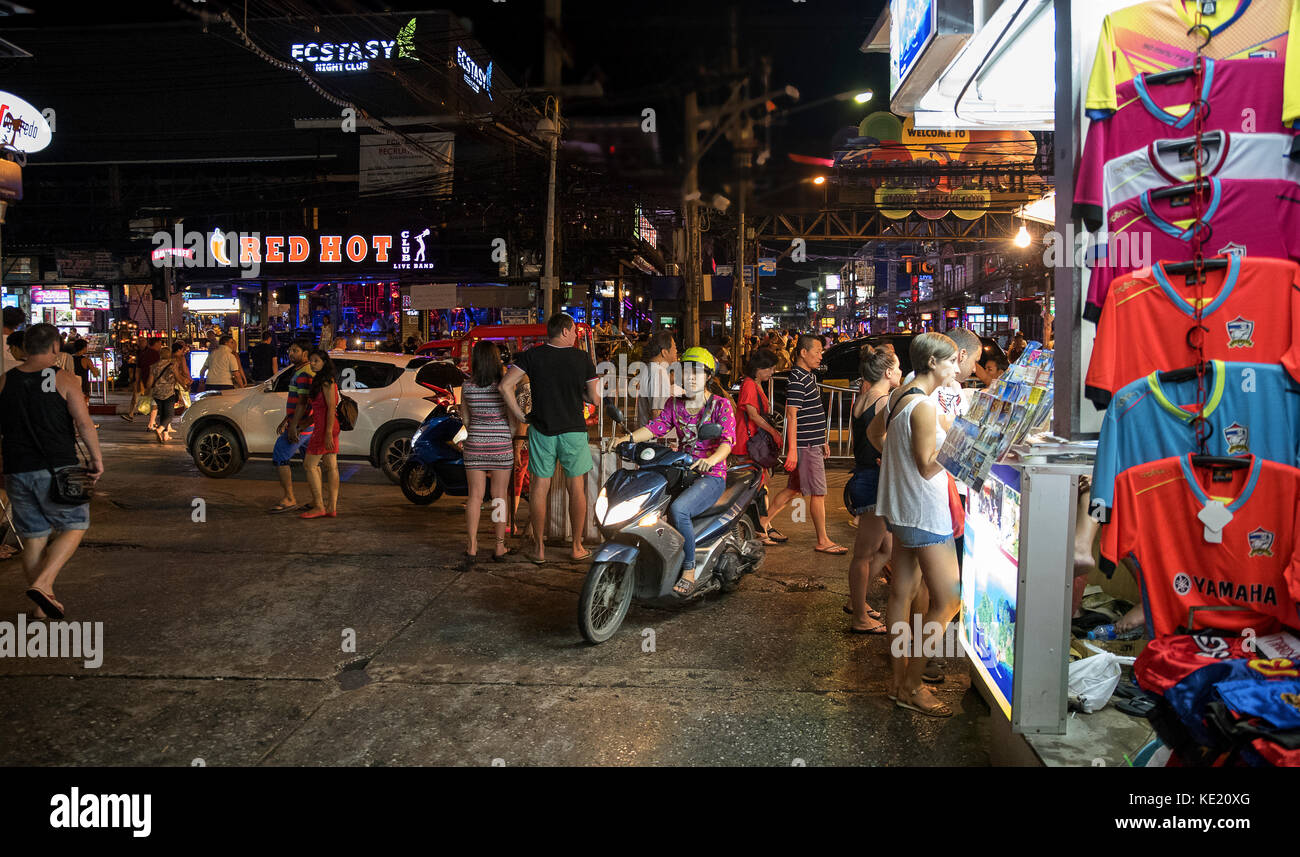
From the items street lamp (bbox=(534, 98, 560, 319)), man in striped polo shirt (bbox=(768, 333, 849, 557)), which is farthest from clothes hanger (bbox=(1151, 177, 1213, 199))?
street lamp (bbox=(534, 98, 560, 319))

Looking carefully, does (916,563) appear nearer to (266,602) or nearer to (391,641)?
(391,641)

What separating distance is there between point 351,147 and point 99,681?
33680 millimetres

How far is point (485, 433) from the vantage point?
7418 mm

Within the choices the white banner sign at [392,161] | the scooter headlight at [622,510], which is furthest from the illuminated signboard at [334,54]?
the scooter headlight at [622,510]

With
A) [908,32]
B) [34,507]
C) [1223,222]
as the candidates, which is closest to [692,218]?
[908,32]

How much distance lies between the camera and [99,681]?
478cm

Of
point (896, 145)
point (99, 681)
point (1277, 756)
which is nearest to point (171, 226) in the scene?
point (896, 145)

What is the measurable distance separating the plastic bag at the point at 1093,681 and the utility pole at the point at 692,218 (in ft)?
46.7

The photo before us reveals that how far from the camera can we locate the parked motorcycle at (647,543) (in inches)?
212

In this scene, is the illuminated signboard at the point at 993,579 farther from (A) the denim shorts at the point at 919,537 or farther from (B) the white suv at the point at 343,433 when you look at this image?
(B) the white suv at the point at 343,433

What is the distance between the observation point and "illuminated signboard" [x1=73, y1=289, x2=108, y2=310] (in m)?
A: 31.1

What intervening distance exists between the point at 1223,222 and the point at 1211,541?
43.7 inches

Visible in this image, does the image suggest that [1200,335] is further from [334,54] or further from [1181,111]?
[334,54]

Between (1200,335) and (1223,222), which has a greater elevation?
(1223,222)
